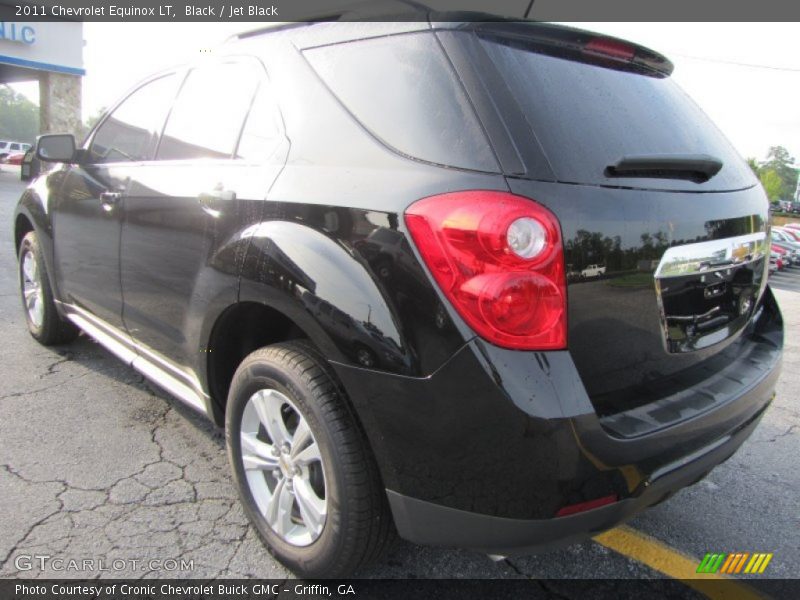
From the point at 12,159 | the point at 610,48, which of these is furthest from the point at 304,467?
the point at 12,159

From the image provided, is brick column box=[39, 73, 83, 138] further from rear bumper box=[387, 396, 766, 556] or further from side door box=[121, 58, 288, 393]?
rear bumper box=[387, 396, 766, 556]

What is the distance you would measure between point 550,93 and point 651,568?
5.47ft

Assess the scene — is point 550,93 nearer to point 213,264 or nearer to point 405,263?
point 405,263

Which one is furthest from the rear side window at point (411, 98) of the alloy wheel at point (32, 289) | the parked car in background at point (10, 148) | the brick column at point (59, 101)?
the parked car in background at point (10, 148)

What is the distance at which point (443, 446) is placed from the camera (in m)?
1.49

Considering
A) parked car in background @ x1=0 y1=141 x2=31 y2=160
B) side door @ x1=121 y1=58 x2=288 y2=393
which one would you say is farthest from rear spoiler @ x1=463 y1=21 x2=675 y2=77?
parked car in background @ x1=0 y1=141 x2=31 y2=160

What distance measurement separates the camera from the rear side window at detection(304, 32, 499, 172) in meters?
1.55

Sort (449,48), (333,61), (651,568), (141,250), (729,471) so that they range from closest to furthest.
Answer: (449,48) < (333,61) < (651,568) < (141,250) < (729,471)

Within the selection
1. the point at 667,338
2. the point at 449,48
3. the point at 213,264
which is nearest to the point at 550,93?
the point at 449,48

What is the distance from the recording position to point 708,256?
5.82 ft

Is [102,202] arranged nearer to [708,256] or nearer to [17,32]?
[708,256]

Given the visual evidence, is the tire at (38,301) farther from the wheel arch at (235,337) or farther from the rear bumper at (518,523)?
the rear bumper at (518,523)

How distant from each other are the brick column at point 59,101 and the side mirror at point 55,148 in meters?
20.6

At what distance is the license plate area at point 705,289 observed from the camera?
5.55ft
